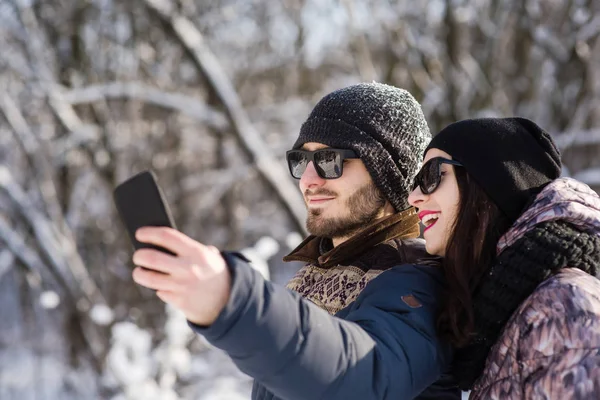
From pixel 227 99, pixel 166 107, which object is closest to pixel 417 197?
pixel 227 99

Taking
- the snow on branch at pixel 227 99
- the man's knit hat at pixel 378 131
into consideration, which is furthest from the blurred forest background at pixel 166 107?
the man's knit hat at pixel 378 131

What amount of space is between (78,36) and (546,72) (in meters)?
5.62

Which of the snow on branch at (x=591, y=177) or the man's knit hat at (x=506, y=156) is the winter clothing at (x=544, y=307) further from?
the snow on branch at (x=591, y=177)

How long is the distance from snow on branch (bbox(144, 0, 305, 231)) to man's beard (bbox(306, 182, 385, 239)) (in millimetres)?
1647

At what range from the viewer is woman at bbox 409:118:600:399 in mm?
1222

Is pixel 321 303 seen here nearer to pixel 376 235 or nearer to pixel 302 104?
pixel 376 235

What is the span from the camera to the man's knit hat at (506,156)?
4.85 ft

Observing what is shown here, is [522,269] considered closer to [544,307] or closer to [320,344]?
[544,307]

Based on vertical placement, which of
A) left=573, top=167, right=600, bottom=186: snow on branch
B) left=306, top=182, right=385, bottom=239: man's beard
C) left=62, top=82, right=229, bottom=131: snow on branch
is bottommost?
left=573, top=167, right=600, bottom=186: snow on branch

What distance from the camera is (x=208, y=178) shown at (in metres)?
11.9

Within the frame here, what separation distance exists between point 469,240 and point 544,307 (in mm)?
270

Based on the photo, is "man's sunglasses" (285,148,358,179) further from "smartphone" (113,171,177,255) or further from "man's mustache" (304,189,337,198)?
"smartphone" (113,171,177,255)

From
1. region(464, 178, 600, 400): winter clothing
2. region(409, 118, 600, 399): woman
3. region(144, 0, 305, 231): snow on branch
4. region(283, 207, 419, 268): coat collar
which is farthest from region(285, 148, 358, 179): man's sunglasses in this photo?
region(144, 0, 305, 231): snow on branch

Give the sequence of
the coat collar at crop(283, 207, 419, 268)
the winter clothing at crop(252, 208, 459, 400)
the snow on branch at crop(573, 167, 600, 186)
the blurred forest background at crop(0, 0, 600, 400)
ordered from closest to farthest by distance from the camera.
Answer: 1. the winter clothing at crop(252, 208, 459, 400)
2. the coat collar at crop(283, 207, 419, 268)
3. the blurred forest background at crop(0, 0, 600, 400)
4. the snow on branch at crop(573, 167, 600, 186)
